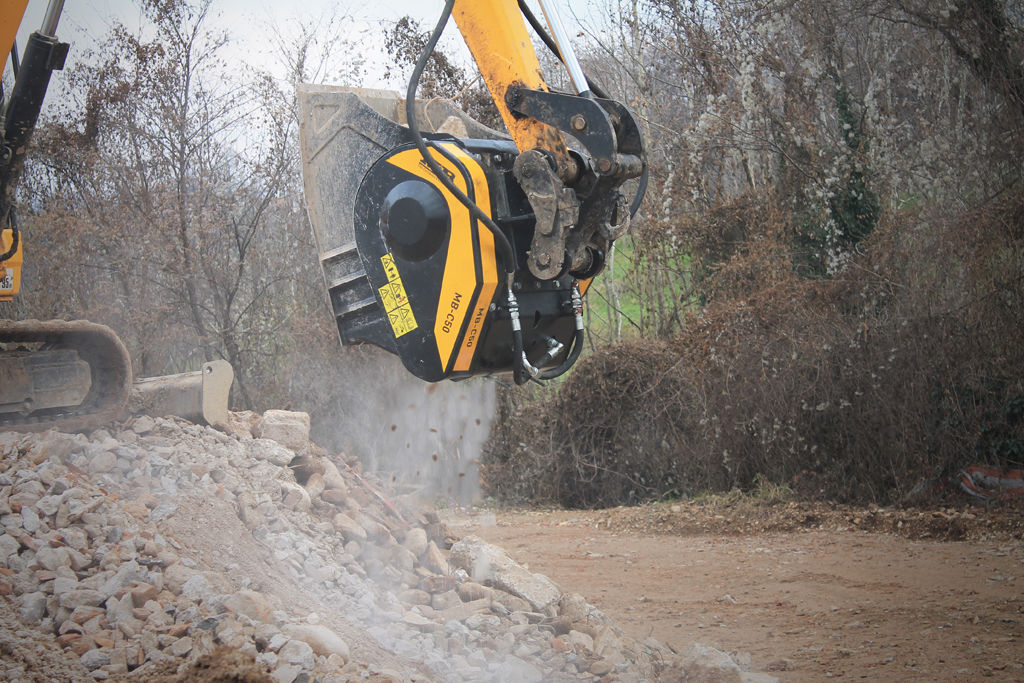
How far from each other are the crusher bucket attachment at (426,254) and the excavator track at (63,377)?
1.70 meters

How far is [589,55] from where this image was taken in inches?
530

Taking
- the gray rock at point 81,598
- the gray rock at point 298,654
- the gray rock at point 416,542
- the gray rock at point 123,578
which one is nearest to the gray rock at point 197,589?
the gray rock at point 123,578

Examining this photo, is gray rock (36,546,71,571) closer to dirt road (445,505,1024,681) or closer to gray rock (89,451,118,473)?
gray rock (89,451,118,473)

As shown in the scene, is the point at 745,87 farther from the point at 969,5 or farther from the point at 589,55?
the point at 589,55

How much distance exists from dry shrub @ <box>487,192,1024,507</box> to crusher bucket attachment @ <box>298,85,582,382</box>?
213 inches

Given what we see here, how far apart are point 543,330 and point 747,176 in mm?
8803

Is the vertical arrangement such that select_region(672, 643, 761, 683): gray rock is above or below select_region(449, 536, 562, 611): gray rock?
below

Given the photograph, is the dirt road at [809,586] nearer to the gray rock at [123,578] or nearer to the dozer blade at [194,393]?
the dozer blade at [194,393]

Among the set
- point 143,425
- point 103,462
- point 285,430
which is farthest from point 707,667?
point 143,425

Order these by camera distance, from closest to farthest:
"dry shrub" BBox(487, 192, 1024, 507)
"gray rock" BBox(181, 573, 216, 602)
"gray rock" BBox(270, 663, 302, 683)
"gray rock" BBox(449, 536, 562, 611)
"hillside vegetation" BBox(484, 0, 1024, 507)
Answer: "gray rock" BBox(270, 663, 302, 683), "gray rock" BBox(181, 573, 216, 602), "gray rock" BBox(449, 536, 562, 611), "dry shrub" BBox(487, 192, 1024, 507), "hillside vegetation" BBox(484, 0, 1024, 507)

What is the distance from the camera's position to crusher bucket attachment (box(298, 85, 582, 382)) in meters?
3.34

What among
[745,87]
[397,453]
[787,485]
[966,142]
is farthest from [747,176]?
[397,453]

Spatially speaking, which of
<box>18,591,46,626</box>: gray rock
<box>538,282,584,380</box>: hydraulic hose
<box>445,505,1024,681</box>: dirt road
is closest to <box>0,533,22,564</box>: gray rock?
<box>18,591,46,626</box>: gray rock

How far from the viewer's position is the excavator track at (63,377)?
15.5 feet
